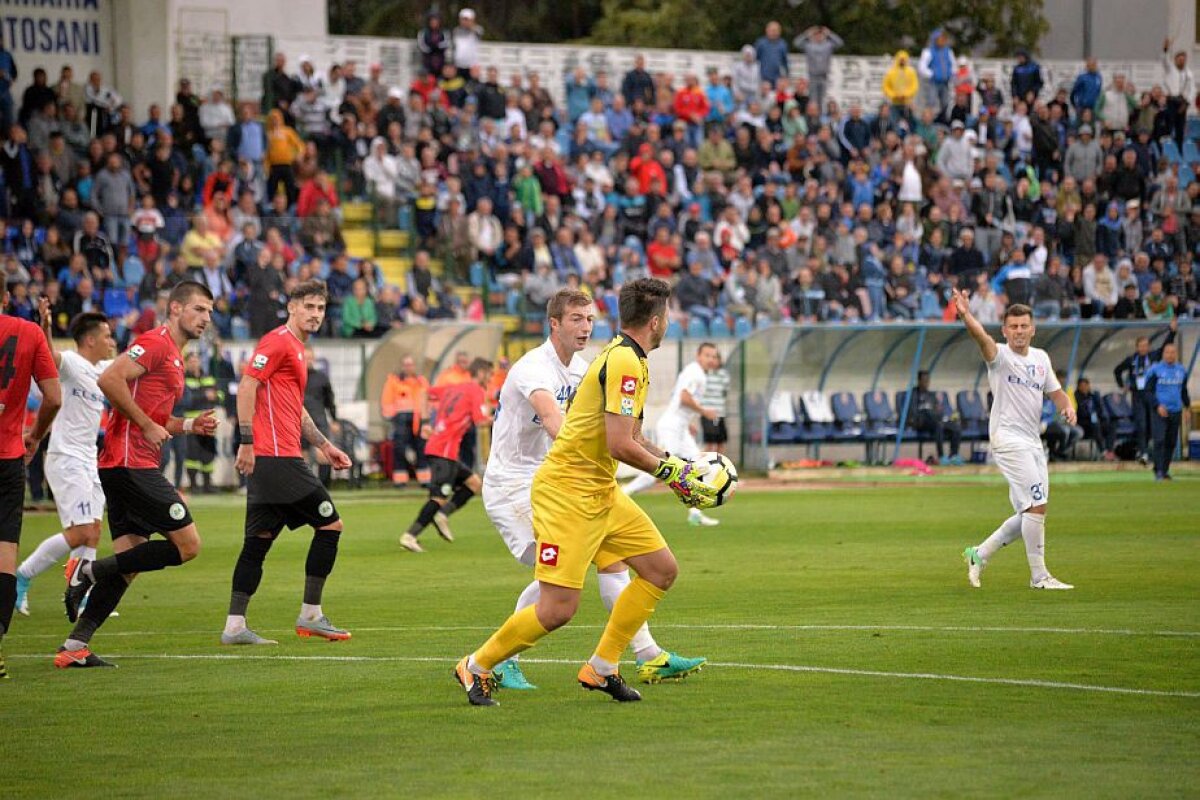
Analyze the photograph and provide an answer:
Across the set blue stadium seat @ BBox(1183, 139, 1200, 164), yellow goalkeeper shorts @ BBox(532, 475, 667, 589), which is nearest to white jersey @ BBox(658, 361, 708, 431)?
yellow goalkeeper shorts @ BBox(532, 475, 667, 589)

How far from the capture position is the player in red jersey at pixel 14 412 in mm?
9820

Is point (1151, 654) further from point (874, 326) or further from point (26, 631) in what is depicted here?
point (874, 326)

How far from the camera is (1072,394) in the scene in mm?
31922

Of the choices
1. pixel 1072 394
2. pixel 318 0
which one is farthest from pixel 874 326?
pixel 318 0

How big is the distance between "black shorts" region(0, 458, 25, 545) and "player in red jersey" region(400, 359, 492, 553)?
8.85 meters

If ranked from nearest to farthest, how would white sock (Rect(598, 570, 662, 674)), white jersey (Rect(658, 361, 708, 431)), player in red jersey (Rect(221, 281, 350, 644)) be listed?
white sock (Rect(598, 570, 662, 674)), player in red jersey (Rect(221, 281, 350, 644)), white jersey (Rect(658, 361, 708, 431))

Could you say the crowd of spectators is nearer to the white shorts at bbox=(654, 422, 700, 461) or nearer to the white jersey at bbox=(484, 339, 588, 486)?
the white shorts at bbox=(654, 422, 700, 461)

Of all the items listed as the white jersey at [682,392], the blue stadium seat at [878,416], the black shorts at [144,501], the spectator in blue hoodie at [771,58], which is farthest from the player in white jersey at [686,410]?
the spectator in blue hoodie at [771,58]

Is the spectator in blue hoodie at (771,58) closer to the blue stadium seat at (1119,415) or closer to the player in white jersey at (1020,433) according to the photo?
the blue stadium seat at (1119,415)

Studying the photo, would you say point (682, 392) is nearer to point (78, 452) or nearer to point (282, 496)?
point (78, 452)

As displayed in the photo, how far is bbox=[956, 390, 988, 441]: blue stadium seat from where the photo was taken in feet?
105

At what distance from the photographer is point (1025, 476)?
1425 cm

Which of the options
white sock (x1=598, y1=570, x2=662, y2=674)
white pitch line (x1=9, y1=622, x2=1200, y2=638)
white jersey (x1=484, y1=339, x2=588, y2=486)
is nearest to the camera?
white sock (x1=598, y1=570, x2=662, y2=674)

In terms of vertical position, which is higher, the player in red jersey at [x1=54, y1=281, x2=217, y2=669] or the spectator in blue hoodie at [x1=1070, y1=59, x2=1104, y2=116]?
the spectator in blue hoodie at [x1=1070, y1=59, x2=1104, y2=116]
